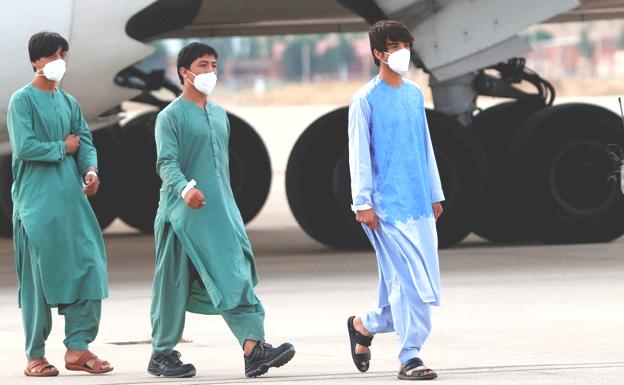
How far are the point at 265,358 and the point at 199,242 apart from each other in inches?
23.9

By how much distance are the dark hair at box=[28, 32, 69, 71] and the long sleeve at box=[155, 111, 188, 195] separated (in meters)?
0.65

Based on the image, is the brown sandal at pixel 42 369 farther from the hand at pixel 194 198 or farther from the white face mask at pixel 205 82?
the white face mask at pixel 205 82

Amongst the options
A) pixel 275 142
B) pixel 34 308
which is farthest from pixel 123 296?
pixel 275 142

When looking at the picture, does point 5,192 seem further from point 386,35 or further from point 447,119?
point 386,35

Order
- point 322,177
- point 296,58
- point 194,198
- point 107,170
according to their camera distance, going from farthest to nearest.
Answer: point 296,58 < point 107,170 < point 322,177 < point 194,198

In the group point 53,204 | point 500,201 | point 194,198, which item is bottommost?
point 500,201

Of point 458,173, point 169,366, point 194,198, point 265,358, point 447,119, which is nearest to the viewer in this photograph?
point 194,198

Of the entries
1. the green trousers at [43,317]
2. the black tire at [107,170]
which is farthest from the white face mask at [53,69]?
the black tire at [107,170]

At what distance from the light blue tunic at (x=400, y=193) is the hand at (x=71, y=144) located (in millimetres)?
1361

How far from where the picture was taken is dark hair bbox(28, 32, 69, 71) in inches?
332

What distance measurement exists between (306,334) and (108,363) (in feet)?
5.05

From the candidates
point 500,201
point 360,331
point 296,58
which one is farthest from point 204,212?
point 296,58

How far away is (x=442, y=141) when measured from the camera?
1458 cm

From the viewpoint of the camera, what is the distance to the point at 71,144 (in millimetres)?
8461
